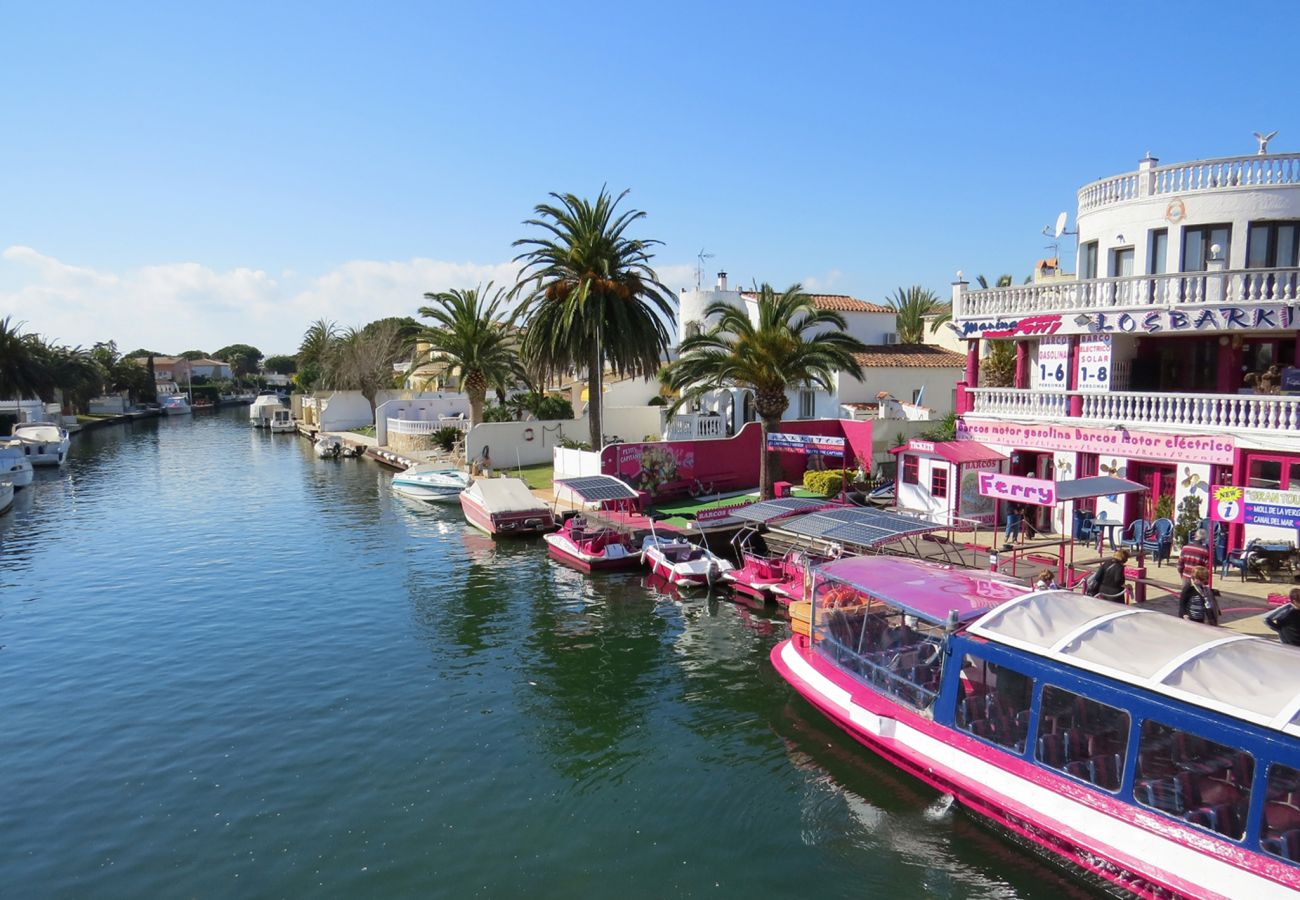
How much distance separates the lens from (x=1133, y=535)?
23.0 m

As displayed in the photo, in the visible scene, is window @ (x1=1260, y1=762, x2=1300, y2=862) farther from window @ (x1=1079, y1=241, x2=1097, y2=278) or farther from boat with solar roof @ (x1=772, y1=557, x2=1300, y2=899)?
window @ (x1=1079, y1=241, x2=1097, y2=278)

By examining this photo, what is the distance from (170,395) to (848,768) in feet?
497

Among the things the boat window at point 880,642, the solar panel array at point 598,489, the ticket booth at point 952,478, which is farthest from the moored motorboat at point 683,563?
the boat window at point 880,642

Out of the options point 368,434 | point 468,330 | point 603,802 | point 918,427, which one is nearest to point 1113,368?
point 918,427

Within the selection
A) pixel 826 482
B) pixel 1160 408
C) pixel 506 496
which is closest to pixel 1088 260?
pixel 1160 408

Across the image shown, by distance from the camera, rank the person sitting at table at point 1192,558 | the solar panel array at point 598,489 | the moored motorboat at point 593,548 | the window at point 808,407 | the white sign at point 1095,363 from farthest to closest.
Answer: the window at point 808,407
the solar panel array at point 598,489
the moored motorboat at point 593,548
the white sign at point 1095,363
the person sitting at table at point 1192,558

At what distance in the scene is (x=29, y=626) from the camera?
77.1ft

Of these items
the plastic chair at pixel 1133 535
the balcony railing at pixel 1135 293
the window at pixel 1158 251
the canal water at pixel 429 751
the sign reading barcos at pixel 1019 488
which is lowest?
the canal water at pixel 429 751

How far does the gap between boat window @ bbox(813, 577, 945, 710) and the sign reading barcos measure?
7471 mm

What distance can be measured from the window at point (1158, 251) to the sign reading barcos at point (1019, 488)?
7.68m

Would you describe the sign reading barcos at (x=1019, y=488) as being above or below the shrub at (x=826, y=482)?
above

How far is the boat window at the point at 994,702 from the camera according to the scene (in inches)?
490

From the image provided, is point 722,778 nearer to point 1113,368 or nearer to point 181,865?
point 181,865

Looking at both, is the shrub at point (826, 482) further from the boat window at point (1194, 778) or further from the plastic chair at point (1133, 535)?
the boat window at point (1194, 778)
